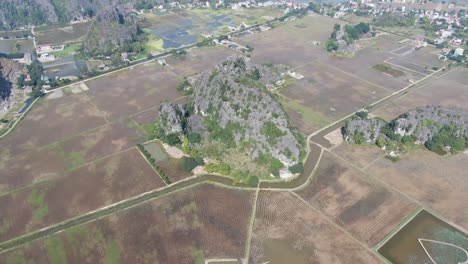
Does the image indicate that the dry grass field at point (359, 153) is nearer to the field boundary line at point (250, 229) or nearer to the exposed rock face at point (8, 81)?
the field boundary line at point (250, 229)

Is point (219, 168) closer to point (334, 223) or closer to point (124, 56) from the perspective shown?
point (334, 223)

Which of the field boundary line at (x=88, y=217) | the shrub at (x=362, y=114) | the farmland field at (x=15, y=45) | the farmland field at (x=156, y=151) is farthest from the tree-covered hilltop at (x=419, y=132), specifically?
the farmland field at (x=15, y=45)

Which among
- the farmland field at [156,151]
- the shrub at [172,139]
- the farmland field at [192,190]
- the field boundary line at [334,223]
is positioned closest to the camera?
the farmland field at [192,190]

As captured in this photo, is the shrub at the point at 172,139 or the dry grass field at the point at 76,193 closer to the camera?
the dry grass field at the point at 76,193

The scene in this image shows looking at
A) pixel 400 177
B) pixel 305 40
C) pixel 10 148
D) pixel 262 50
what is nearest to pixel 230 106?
pixel 400 177

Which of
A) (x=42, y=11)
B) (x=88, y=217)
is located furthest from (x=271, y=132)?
(x=42, y=11)

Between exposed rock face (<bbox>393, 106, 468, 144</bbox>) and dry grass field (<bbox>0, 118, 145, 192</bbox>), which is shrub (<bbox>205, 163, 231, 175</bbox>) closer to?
dry grass field (<bbox>0, 118, 145, 192</bbox>)

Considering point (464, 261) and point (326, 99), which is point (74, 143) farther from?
point (464, 261)
